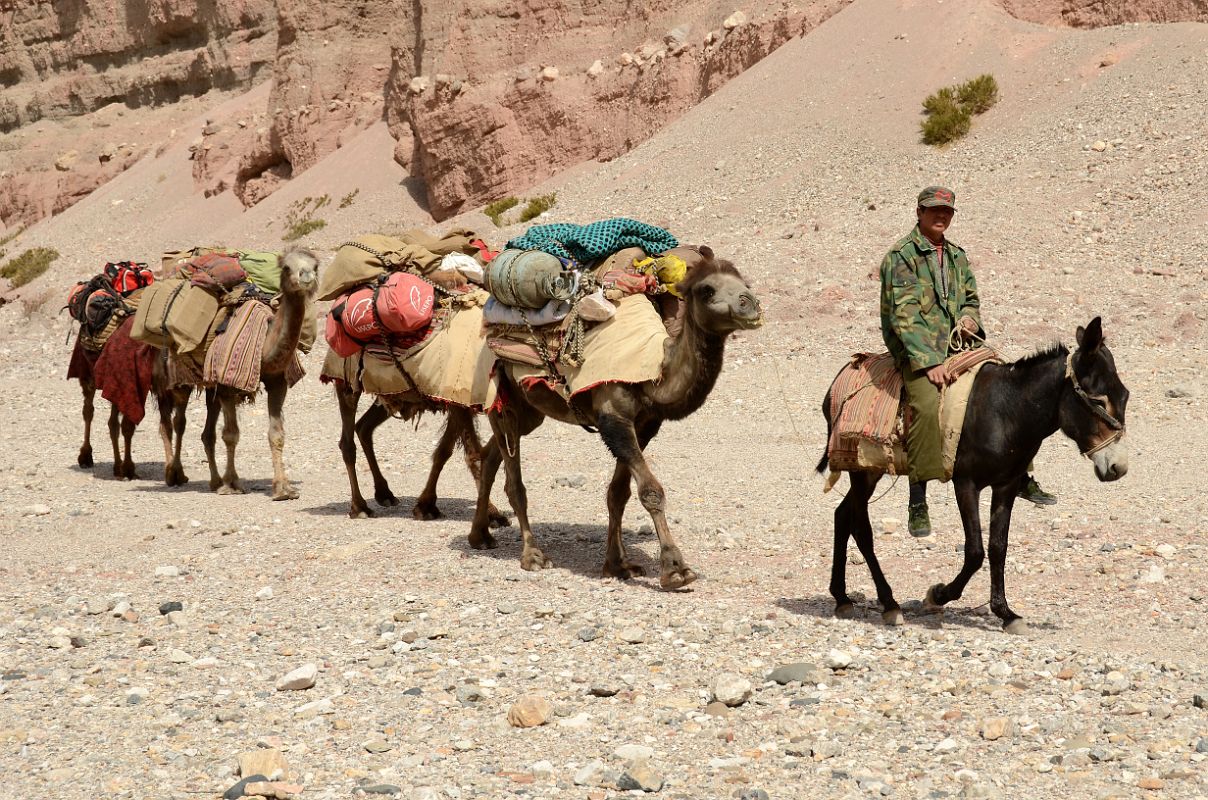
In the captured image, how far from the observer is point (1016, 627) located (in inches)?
266

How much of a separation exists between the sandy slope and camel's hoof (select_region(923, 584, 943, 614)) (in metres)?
0.11

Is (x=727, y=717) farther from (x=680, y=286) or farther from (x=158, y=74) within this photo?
(x=158, y=74)

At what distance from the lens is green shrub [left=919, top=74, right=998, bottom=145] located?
2628cm

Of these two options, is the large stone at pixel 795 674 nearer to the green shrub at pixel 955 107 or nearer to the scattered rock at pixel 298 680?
the scattered rock at pixel 298 680

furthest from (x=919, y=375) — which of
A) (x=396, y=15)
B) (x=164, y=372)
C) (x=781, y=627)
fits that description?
(x=396, y=15)

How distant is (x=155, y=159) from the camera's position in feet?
165

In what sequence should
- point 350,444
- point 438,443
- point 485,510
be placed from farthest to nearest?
point 350,444
point 438,443
point 485,510

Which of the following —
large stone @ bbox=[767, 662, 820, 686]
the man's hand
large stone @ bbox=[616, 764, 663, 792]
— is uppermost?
the man's hand

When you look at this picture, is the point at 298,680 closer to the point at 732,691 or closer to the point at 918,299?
the point at 732,691

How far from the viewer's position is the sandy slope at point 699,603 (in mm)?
5379

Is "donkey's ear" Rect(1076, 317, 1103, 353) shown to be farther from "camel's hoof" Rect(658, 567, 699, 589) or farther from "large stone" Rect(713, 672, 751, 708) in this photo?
"camel's hoof" Rect(658, 567, 699, 589)

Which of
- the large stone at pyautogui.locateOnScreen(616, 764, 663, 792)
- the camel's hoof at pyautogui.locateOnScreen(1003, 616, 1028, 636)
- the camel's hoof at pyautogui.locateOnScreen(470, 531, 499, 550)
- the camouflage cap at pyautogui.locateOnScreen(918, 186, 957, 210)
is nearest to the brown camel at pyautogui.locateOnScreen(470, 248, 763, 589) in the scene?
the camel's hoof at pyautogui.locateOnScreen(470, 531, 499, 550)

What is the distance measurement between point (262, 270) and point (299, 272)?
143cm

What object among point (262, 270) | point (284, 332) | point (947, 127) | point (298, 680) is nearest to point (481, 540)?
point (298, 680)
